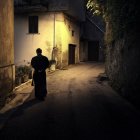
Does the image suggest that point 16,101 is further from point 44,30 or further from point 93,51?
point 93,51

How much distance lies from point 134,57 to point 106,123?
332 cm

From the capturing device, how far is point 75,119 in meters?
8.45

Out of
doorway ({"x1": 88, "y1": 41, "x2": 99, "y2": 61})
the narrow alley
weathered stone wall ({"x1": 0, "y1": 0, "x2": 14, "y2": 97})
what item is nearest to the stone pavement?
the narrow alley

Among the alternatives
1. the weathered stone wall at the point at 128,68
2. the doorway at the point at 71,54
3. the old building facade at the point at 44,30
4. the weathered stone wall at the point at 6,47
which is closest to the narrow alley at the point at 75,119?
the weathered stone wall at the point at 128,68

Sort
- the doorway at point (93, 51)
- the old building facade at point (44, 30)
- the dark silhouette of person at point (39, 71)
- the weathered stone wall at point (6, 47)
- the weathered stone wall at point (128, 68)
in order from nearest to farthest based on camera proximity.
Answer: the weathered stone wall at point (128, 68) → the weathered stone wall at point (6, 47) → the dark silhouette of person at point (39, 71) → the old building facade at point (44, 30) → the doorway at point (93, 51)

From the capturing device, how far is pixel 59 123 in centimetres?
806

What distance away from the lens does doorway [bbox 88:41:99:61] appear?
3434cm

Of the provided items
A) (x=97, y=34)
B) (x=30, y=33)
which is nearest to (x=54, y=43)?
(x=30, y=33)

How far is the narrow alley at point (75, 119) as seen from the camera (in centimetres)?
706

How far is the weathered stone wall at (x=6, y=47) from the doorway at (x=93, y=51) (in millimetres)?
22866

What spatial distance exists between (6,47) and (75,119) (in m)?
4.78

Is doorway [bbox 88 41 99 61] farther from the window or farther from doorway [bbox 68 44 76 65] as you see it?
the window

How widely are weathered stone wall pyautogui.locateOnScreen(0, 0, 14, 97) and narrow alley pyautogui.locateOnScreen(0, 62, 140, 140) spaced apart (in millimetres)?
1189

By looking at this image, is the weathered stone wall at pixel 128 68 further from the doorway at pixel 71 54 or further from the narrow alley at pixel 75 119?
the doorway at pixel 71 54
